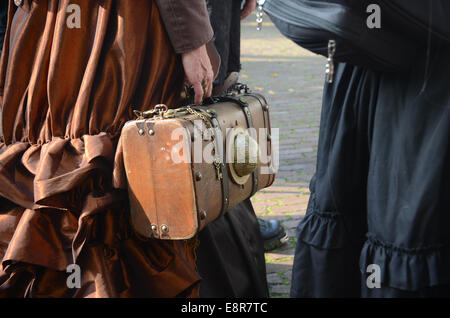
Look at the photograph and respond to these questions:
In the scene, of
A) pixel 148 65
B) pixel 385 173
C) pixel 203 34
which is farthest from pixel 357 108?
pixel 148 65

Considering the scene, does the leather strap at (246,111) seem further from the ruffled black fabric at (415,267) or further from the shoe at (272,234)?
the shoe at (272,234)

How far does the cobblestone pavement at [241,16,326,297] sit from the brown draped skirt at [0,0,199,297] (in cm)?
95

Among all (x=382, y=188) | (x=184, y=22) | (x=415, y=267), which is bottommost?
(x=415, y=267)

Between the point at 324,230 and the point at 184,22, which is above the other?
the point at 184,22

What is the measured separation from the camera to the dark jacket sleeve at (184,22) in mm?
1820

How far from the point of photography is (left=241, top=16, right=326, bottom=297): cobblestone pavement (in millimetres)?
2973

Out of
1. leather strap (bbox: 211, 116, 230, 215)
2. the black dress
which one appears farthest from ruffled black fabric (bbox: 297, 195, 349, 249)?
leather strap (bbox: 211, 116, 230, 215)

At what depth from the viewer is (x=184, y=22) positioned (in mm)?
1836

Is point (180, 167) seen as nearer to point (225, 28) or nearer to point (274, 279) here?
point (225, 28)

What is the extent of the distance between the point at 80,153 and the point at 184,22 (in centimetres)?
53

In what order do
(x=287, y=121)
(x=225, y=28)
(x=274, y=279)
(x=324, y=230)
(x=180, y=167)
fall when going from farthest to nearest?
(x=287, y=121) < (x=274, y=279) < (x=225, y=28) < (x=324, y=230) < (x=180, y=167)

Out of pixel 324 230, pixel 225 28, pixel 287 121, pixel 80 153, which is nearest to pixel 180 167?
pixel 80 153

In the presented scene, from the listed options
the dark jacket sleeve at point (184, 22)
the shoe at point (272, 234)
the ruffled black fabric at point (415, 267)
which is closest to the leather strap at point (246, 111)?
the dark jacket sleeve at point (184, 22)

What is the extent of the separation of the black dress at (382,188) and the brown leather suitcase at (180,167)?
1.07 feet
